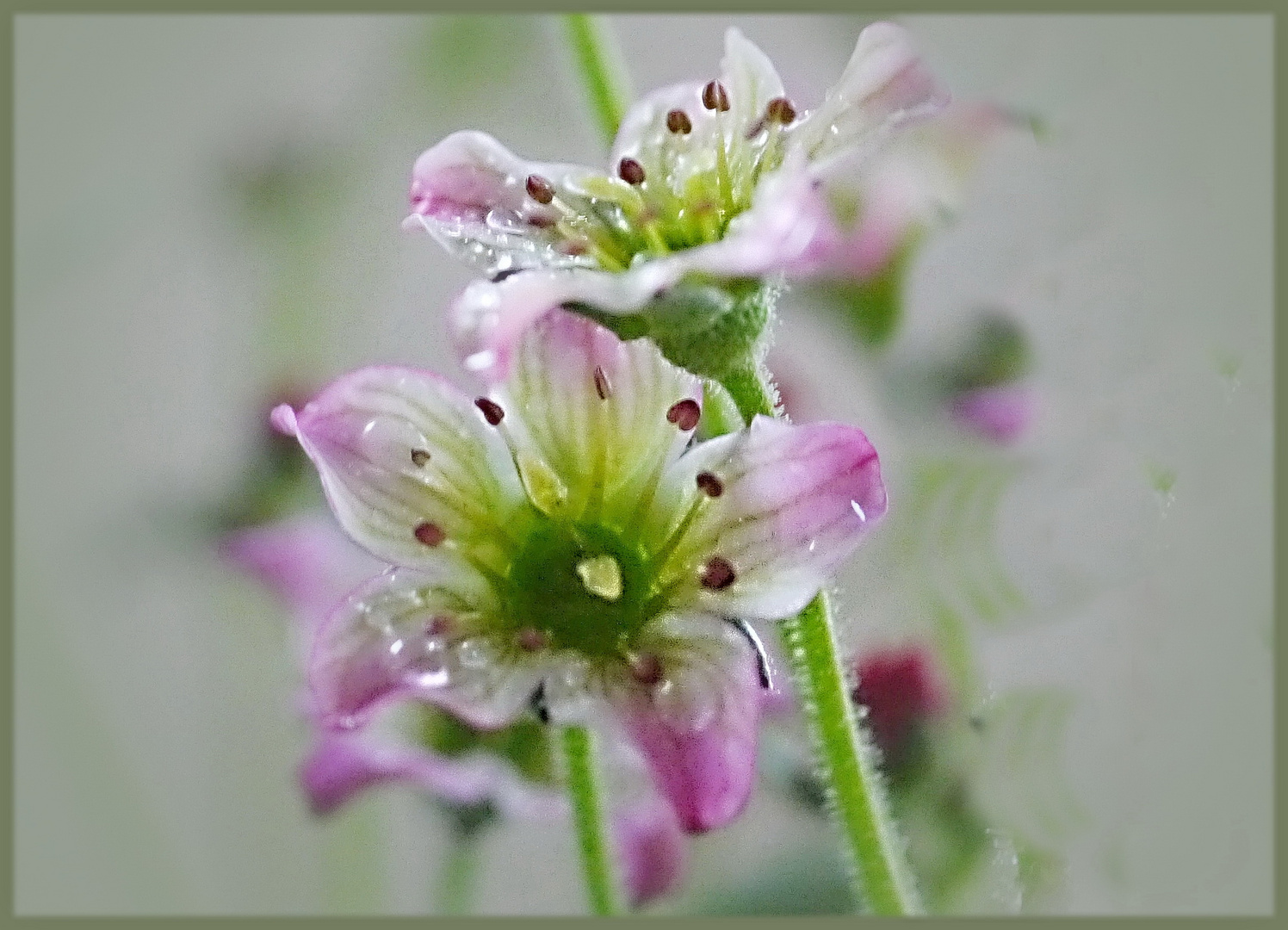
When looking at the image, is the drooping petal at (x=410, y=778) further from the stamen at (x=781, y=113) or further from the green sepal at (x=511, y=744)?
the stamen at (x=781, y=113)

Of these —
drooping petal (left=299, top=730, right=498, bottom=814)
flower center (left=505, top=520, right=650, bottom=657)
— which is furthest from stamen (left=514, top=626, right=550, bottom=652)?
drooping petal (left=299, top=730, right=498, bottom=814)

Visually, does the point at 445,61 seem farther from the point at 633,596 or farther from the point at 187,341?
the point at 633,596

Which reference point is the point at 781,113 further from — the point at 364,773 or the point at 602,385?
the point at 364,773

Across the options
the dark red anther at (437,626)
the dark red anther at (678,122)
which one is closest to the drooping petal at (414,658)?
the dark red anther at (437,626)

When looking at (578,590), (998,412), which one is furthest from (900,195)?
(578,590)

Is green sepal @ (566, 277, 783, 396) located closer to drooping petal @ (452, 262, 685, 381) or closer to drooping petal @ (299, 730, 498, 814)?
drooping petal @ (452, 262, 685, 381)

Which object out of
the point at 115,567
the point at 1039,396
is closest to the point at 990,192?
the point at 1039,396
